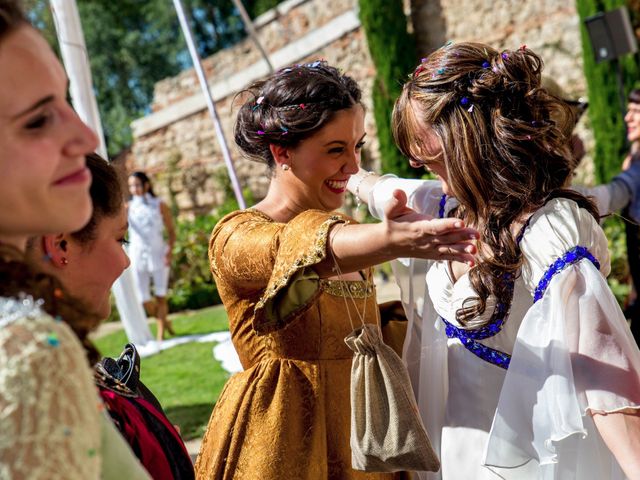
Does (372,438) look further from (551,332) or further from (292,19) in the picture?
(292,19)

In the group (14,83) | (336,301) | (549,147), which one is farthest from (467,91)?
(14,83)

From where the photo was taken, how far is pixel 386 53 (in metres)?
12.4

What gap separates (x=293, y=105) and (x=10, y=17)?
1.13 metres

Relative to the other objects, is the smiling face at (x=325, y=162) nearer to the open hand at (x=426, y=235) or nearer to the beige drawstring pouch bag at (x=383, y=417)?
the beige drawstring pouch bag at (x=383, y=417)

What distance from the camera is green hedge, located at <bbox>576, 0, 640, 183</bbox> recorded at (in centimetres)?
955

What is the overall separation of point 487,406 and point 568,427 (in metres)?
0.36

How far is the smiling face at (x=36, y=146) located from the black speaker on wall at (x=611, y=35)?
24.8 ft

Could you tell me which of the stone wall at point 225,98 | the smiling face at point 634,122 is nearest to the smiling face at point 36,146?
the smiling face at point 634,122

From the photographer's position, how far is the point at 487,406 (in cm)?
199

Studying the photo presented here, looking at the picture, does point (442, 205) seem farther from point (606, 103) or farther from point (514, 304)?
point (606, 103)

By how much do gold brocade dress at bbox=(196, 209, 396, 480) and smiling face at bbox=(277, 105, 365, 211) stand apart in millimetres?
166

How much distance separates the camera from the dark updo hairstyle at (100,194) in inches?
61.3

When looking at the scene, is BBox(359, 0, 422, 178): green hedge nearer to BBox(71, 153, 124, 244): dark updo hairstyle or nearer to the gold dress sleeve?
the gold dress sleeve

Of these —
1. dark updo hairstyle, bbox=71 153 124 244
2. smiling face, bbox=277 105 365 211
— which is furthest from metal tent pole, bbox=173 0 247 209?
dark updo hairstyle, bbox=71 153 124 244
